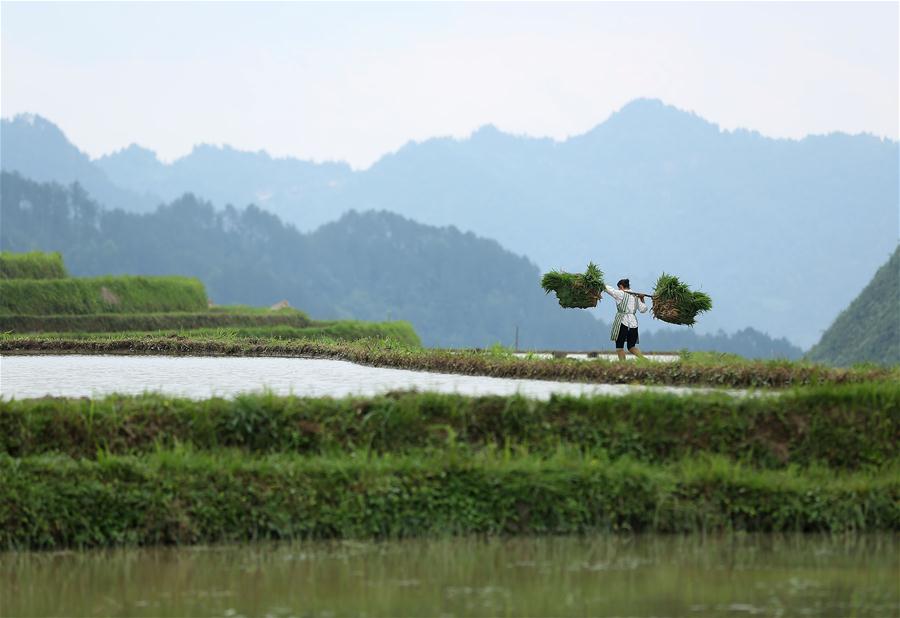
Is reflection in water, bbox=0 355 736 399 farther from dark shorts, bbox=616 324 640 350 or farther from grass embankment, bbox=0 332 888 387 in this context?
dark shorts, bbox=616 324 640 350

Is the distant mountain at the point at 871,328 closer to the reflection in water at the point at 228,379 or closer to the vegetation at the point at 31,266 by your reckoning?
the vegetation at the point at 31,266

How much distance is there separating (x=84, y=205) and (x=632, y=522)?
12312 cm

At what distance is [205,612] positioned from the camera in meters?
7.79

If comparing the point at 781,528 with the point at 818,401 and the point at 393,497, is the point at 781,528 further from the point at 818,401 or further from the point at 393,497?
the point at 393,497

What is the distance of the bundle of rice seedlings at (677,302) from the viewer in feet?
65.6

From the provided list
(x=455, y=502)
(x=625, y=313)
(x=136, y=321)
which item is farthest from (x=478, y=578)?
(x=136, y=321)

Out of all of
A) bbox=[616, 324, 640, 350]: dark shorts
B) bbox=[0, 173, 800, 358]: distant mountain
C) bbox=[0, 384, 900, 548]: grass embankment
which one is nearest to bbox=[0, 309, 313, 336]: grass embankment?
bbox=[616, 324, 640, 350]: dark shorts

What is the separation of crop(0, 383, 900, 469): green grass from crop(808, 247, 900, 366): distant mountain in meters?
60.5

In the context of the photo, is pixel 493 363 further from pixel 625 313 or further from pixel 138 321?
pixel 138 321

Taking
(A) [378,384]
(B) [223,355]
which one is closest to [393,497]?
(A) [378,384]

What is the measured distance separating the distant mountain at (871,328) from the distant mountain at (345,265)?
48.9 m

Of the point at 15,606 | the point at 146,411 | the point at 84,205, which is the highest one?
the point at 84,205

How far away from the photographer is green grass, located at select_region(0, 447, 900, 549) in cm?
998

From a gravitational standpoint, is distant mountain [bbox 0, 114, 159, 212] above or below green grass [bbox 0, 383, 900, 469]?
above
